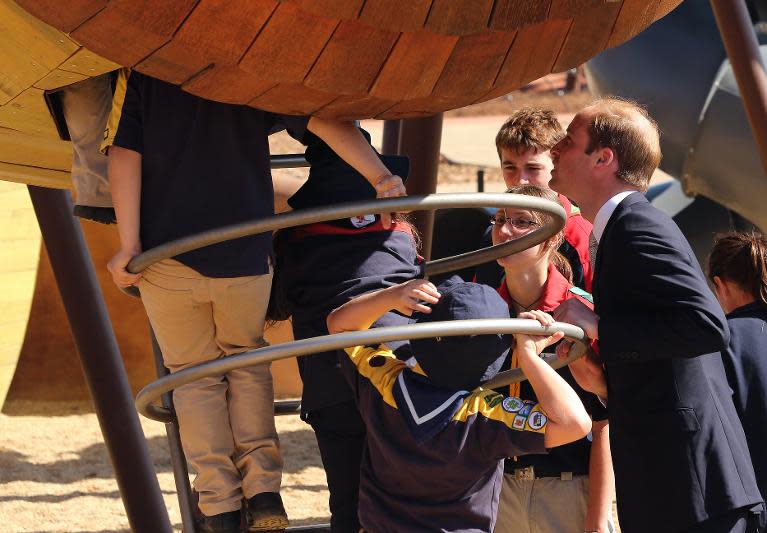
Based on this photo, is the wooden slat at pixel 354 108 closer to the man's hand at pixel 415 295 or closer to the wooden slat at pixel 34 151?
the man's hand at pixel 415 295

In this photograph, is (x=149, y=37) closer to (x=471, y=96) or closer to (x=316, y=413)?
(x=471, y=96)

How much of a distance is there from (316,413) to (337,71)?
1.20m

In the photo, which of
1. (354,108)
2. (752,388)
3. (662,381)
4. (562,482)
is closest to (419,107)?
(354,108)

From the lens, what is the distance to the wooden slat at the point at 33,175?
10.4 ft

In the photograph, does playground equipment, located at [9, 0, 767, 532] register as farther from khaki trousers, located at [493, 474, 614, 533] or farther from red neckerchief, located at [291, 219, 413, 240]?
khaki trousers, located at [493, 474, 614, 533]

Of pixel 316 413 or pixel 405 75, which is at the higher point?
pixel 405 75

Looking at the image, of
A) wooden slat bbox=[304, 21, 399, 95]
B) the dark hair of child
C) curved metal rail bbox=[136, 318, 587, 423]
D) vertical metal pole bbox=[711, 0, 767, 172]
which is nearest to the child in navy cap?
curved metal rail bbox=[136, 318, 587, 423]

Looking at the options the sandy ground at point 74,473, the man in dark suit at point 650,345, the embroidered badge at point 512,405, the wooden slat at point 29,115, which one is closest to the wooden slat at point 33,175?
the wooden slat at point 29,115

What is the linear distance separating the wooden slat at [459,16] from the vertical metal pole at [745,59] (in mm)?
1689

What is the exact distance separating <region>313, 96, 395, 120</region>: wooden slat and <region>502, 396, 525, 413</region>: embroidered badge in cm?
66

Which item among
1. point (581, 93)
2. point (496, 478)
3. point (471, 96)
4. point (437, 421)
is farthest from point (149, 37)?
point (581, 93)

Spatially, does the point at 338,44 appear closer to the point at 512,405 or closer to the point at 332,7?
the point at 332,7

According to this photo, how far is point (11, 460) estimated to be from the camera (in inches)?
264

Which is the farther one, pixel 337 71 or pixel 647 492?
pixel 647 492
